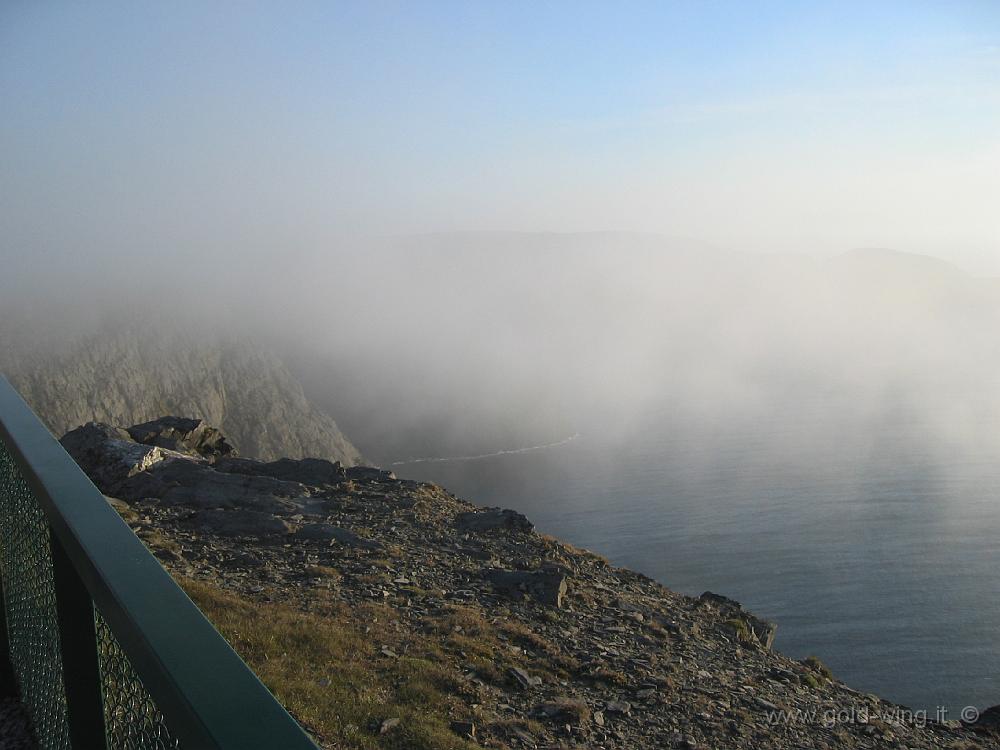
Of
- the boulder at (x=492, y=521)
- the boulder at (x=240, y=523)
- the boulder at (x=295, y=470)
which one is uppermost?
the boulder at (x=240, y=523)

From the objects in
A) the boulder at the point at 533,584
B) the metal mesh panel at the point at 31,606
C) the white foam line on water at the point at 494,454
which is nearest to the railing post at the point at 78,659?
the metal mesh panel at the point at 31,606

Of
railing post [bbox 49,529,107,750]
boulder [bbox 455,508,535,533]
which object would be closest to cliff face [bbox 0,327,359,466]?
boulder [bbox 455,508,535,533]

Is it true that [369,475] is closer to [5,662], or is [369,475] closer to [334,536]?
[334,536]

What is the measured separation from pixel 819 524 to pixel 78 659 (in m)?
69.2

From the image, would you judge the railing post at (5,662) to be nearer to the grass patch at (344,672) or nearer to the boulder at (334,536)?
the grass patch at (344,672)

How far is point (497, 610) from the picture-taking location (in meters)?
14.1

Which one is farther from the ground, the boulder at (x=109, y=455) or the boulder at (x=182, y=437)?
the boulder at (x=109, y=455)

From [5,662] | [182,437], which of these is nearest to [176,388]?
[182,437]

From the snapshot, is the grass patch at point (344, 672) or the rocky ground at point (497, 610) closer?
the grass patch at point (344, 672)

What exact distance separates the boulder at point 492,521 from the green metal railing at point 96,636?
14.7m

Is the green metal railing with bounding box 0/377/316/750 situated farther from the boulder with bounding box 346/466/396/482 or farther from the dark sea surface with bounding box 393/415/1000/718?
the dark sea surface with bounding box 393/415/1000/718

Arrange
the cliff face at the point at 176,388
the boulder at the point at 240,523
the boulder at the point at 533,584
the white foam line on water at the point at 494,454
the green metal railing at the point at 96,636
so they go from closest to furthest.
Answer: the green metal railing at the point at 96,636, the boulder at the point at 533,584, the boulder at the point at 240,523, the cliff face at the point at 176,388, the white foam line on water at the point at 494,454

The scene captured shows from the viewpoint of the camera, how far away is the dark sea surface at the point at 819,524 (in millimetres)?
41469

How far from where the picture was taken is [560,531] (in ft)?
218
